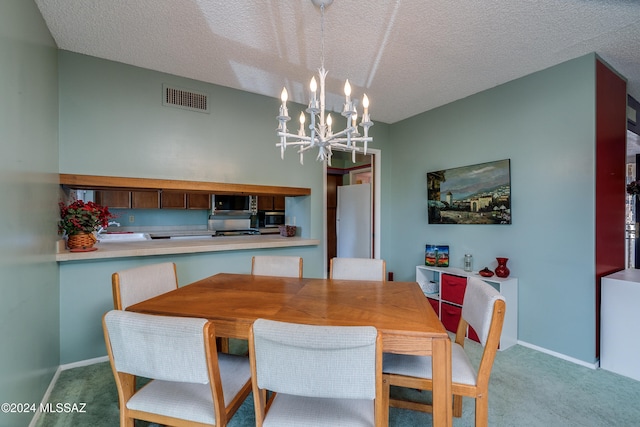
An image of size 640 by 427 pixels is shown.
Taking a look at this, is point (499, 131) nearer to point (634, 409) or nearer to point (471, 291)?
point (471, 291)

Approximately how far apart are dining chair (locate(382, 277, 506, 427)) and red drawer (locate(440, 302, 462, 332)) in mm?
1431

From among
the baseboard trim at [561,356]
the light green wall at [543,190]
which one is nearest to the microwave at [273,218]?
the light green wall at [543,190]

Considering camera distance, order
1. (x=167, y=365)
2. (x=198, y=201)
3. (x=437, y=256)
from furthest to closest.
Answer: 1. (x=198, y=201)
2. (x=437, y=256)
3. (x=167, y=365)

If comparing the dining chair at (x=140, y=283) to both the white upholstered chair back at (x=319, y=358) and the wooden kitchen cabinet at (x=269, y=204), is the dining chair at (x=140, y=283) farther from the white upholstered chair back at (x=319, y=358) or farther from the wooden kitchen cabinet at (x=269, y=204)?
the wooden kitchen cabinet at (x=269, y=204)

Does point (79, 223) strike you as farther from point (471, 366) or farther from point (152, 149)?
point (471, 366)

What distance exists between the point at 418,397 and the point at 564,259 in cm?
173

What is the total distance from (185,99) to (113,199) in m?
2.41

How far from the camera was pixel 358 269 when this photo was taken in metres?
2.33

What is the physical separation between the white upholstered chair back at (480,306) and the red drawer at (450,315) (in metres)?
1.47

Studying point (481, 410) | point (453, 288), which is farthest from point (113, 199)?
point (481, 410)

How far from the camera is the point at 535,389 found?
2094mm

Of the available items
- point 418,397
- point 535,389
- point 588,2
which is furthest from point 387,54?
point 535,389

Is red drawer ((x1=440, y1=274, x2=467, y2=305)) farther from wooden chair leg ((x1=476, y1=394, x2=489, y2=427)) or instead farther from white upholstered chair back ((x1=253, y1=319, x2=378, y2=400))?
white upholstered chair back ((x1=253, y1=319, x2=378, y2=400))

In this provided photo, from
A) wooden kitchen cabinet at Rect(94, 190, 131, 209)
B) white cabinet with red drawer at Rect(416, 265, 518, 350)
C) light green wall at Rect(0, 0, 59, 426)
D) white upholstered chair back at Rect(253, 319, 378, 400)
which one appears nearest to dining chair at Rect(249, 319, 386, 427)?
white upholstered chair back at Rect(253, 319, 378, 400)
